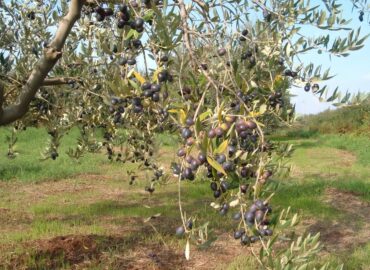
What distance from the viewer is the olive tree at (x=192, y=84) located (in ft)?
5.04

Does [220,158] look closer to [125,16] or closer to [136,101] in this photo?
[136,101]

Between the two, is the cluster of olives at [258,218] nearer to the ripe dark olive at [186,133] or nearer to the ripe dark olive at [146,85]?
the ripe dark olive at [186,133]

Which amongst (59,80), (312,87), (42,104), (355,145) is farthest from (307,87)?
(355,145)

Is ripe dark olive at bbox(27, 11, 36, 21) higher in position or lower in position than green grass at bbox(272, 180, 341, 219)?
higher

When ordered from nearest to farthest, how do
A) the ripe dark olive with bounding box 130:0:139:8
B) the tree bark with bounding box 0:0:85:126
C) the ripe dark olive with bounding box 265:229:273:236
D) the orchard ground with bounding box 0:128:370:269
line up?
the ripe dark olive with bounding box 265:229:273:236
the ripe dark olive with bounding box 130:0:139:8
the tree bark with bounding box 0:0:85:126
the orchard ground with bounding box 0:128:370:269

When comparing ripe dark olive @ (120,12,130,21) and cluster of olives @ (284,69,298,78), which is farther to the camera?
cluster of olives @ (284,69,298,78)

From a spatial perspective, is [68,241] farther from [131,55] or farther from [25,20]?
[131,55]

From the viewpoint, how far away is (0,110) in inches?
142

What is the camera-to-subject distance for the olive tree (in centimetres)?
154

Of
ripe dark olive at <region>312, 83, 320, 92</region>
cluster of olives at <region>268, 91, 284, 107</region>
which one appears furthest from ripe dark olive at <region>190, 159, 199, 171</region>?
ripe dark olive at <region>312, 83, 320, 92</region>

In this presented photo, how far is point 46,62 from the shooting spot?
3252 millimetres

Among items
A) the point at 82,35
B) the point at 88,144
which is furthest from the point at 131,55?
the point at 88,144

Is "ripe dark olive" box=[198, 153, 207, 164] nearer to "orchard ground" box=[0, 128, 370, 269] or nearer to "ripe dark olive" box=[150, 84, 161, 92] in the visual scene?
"ripe dark olive" box=[150, 84, 161, 92]

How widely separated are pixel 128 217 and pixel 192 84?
6361mm
